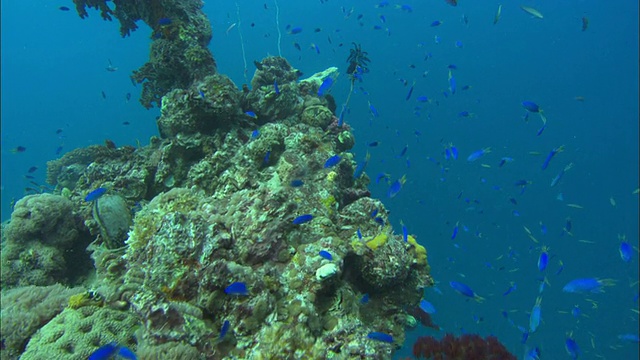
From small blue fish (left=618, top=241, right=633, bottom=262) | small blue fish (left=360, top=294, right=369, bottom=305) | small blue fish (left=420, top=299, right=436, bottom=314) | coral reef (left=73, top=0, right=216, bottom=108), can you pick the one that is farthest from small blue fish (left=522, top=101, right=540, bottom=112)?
coral reef (left=73, top=0, right=216, bottom=108)

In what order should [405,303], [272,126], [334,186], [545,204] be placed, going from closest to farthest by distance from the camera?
[405,303] < [334,186] < [272,126] < [545,204]

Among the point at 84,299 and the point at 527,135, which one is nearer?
the point at 84,299

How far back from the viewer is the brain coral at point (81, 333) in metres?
3.63

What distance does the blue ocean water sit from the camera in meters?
41.8

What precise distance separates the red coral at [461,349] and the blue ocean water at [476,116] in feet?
91.0

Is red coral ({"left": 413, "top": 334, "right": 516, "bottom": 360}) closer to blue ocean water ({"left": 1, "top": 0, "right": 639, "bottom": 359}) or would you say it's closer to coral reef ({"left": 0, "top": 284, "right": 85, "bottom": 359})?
coral reef ({"left": 0, "top": 284, "right": 85, "bottom": 359})

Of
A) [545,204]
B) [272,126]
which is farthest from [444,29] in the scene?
[272,126]

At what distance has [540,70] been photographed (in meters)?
89.1

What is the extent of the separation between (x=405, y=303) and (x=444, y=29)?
113215 millimetres

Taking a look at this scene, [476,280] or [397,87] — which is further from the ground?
[397,87]

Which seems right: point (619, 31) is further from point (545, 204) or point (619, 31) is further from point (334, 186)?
point (334, 186)

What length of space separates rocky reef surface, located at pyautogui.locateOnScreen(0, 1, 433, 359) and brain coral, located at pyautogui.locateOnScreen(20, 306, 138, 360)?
0.01 metres

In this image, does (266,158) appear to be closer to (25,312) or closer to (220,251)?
(220,251)

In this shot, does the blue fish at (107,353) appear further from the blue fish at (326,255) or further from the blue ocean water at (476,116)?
the blue ocean water at (476,116)
